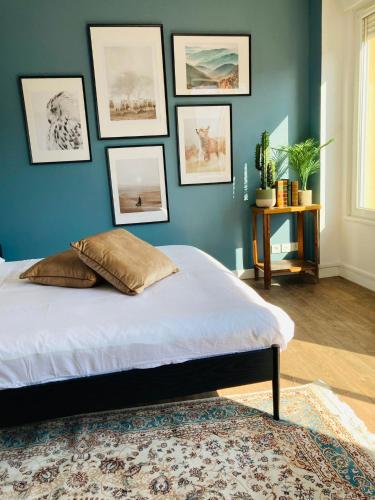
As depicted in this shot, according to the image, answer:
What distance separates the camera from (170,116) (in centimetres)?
352

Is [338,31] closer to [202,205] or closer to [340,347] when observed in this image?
[202,205]

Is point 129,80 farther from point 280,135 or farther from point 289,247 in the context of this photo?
point 289,247

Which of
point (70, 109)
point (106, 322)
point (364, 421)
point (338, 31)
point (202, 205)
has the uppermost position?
point (338, 31)

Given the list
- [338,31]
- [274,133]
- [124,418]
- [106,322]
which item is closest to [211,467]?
[124,418]

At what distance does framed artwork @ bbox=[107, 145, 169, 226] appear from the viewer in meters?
3.50

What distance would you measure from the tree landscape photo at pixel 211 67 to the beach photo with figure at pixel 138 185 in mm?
820

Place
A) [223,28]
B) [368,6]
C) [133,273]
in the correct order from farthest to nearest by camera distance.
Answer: [223,28]
[368,6]
[133,273]

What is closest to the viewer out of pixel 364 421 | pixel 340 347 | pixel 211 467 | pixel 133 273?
pixel 211 467

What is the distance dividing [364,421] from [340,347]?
74 cm

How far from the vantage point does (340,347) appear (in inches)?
97.1


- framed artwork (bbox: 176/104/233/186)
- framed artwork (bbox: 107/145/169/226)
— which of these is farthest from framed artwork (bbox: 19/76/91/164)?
framed artwork (bbox: 176/104/233/186)

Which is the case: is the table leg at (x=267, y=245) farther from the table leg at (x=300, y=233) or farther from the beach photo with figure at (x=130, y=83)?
the beach photo with figure at (x=130, y=83)

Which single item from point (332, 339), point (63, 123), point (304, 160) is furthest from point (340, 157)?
point (63, 123)

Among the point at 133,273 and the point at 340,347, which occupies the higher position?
the point at 133,273
